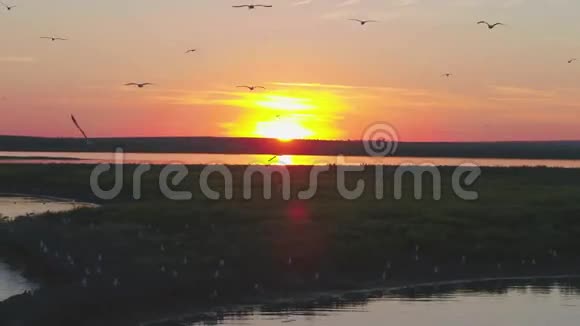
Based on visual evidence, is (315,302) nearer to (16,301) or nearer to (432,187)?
(16,301)

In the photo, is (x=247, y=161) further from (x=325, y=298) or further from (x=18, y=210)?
(x=325, y=298)

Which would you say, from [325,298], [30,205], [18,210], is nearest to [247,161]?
[30,205]

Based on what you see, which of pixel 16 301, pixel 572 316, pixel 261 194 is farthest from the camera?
pixel 261 194

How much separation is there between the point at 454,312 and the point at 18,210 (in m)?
34.2

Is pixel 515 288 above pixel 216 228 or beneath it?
beneath

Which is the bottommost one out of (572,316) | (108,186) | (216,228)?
(572,316)

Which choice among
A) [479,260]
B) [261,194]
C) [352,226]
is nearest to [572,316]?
[479,260]

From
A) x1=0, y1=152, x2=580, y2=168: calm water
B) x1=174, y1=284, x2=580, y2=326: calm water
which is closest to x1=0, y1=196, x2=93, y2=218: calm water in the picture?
x1=174, y1=284, x2=580, y2=326: calm water

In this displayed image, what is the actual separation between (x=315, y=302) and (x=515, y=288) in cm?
805

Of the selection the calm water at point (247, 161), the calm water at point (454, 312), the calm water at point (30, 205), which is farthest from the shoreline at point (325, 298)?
the calm water at point (247, 161)

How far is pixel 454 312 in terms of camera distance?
88.2 ft

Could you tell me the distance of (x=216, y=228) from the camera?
124 ft

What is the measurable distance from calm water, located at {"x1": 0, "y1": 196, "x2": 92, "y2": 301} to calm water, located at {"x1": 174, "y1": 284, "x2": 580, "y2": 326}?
7.50m

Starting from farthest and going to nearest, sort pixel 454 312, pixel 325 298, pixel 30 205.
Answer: pixel 30 205 < pixel 325 298 < pixel 454 312
